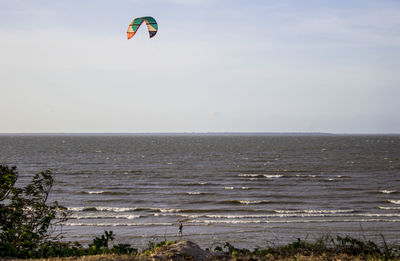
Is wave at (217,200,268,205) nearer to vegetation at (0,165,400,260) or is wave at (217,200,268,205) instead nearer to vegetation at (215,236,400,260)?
vegetation at (0,165,400,260)

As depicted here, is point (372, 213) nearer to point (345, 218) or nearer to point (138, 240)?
point (345, 218)

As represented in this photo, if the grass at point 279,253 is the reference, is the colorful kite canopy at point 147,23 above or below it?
above

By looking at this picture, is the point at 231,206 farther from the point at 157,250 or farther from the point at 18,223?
the point at 157,250

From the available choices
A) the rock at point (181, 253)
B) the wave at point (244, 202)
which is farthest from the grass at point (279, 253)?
the wave at point (244, 202)

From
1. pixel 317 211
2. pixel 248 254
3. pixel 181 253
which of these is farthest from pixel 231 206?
pixel 181 253

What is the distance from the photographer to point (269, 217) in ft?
80.7

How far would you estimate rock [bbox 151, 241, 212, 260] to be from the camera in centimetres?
916

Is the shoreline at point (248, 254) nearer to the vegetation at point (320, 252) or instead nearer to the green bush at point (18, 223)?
the vegetation at point (320, 252)

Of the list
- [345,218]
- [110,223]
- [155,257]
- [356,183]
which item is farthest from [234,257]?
[356,183]

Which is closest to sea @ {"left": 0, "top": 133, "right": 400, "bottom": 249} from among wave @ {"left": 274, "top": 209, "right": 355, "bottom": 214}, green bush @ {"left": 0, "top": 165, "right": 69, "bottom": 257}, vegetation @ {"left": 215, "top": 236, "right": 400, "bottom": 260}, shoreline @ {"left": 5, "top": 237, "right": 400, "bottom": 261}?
wave @ {"left": 274, "top": 209, "right": 355, "bottom": 214}

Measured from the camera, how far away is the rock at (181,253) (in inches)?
360

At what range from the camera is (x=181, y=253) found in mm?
9305

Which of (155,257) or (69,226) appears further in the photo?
(69,226)

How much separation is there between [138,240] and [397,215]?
602 inches
